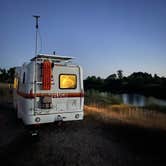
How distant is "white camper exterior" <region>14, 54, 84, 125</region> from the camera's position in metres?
5.98

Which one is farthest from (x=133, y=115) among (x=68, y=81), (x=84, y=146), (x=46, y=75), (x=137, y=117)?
(x=46, y=75)

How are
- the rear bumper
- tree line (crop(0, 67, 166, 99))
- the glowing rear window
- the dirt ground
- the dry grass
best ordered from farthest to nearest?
tree line (crop(0, 67, 166, 99)), the dry grass, the glowing rear window, the rear bumper, the dirt ground

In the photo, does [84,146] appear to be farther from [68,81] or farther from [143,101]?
[143,101]

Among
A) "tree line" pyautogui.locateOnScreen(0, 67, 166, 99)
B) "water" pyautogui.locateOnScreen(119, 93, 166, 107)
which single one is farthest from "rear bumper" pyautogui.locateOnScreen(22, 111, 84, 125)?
"tree line" pyautogui.locateOnScreen(0, 67, 166, 99)

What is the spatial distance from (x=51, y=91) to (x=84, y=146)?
232 centimetres

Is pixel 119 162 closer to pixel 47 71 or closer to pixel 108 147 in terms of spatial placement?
pixel 108 147

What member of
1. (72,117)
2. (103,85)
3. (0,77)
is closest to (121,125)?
(72,117)

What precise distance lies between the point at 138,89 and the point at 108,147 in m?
51.2

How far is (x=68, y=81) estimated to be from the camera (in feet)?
22.0

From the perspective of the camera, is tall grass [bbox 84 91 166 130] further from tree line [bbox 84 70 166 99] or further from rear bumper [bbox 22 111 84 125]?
tree line [bbox 84 70 166 99]

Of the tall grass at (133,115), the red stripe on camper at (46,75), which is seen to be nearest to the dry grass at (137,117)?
the tall grass at (133,115)

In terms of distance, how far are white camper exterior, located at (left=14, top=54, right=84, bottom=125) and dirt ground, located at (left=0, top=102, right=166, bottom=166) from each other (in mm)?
705

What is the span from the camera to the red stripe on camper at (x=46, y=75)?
6100 millimetres

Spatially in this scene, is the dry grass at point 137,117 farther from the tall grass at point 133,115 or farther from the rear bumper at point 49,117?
the rear bumper at point 49,117
